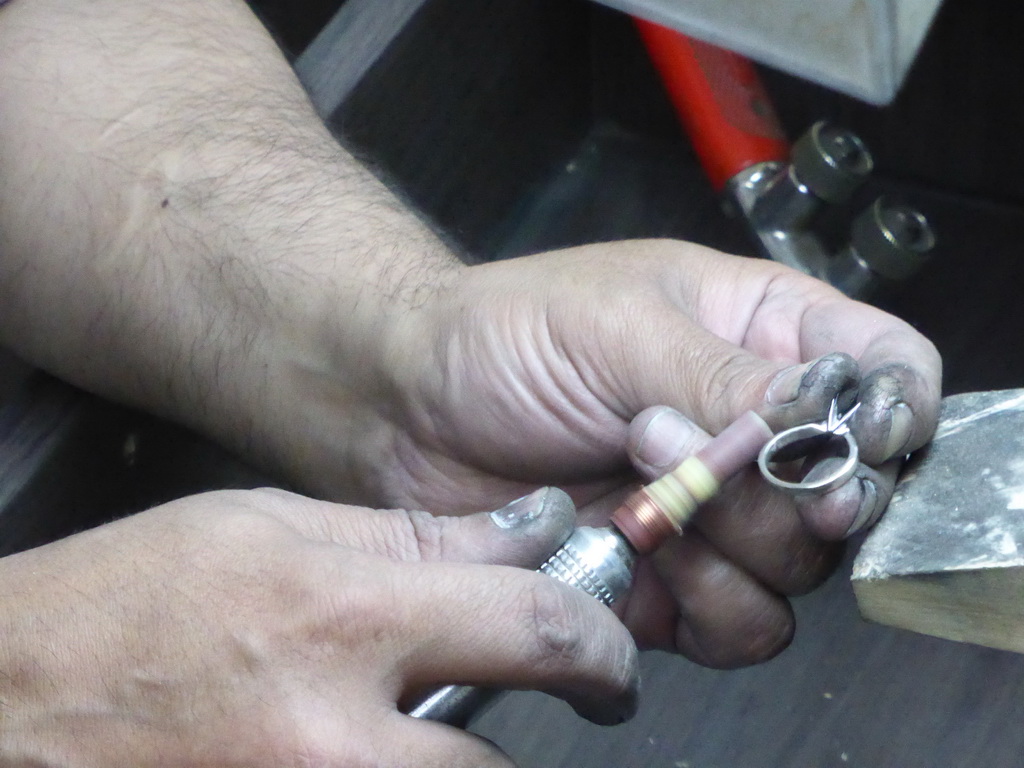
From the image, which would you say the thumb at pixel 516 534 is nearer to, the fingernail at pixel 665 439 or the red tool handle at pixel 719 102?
the fingernail at pixel 665 439

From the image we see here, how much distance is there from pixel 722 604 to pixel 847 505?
5.2 inches

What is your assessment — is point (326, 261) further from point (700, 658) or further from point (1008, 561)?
point (1008, 561)

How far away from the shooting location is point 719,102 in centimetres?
82

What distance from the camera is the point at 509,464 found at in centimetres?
61

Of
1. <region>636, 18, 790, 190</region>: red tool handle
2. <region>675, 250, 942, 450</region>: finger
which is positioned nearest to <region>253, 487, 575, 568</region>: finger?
<region>675, 250, 942, 450</region>: finger

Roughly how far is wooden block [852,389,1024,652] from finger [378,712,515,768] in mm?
179

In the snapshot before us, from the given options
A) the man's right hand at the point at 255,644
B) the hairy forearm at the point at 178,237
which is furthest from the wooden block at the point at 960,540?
the hairy forearm at the point at 178,237

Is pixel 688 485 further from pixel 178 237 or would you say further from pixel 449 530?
pixel 178 237

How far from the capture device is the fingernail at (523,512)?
18.4 inches

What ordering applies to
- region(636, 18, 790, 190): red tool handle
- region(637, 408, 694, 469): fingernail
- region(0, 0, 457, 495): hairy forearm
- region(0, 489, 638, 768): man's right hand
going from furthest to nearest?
region(636, 18, 790, 190): red tool handle < region(0, 0, 457, 495): hairy forearm < region(637, 408, 694, 469): fingernail < region(0, 489, 638, 768): man's right hand

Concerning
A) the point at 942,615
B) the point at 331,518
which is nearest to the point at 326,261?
the point at 331,518

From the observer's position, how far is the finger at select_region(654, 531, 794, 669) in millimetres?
559

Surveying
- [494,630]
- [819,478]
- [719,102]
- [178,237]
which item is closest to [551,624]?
[494,630]

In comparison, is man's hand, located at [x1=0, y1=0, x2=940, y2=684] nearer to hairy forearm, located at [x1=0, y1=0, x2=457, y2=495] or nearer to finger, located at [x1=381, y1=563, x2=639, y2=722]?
hairy forearm, located at [x1=0, y1=0, x2=457, y2=495]
